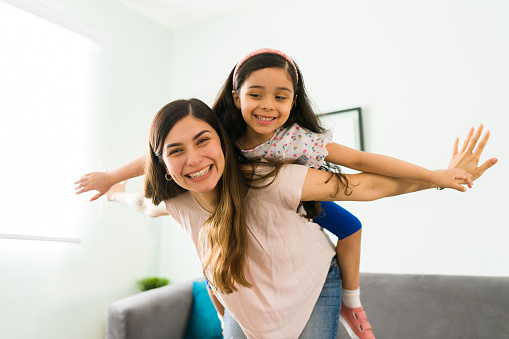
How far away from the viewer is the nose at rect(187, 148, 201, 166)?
109 cm

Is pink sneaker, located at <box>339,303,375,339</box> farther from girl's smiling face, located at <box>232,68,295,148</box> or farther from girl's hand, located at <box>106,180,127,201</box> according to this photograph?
girl's hand, located at <box>106,180,127,201</box>

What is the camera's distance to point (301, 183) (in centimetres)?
112

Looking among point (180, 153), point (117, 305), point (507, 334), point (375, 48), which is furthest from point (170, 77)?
point (507, 334)

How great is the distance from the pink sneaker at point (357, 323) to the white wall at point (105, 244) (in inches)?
75.8

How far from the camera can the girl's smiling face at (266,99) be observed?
126 centimetres

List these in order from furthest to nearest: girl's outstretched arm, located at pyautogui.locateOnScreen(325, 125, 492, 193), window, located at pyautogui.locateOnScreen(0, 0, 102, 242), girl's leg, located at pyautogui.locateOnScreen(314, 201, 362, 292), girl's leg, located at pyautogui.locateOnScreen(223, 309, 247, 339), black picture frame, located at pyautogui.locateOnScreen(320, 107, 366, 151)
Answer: black picture frame, located at pyautogui.locateOnScreen(320, 107, 366, 151), window, located at pyautogui.locateOnScreen(0, 0, 102, 242), girl's leg, located at pyautogui.locateOnScreen(314, 201, 362, 292), girl's leg, located at pyautogui.locateOnScreen(223, 309, 247, 339), girl's outstretched arm, located at pyautogui.locateOnScreen(325, 125, 492, 193)

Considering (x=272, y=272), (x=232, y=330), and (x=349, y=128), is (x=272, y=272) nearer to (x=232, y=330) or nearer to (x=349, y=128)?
(x=232, y=330)

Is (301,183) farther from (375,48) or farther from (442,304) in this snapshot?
(375,48)

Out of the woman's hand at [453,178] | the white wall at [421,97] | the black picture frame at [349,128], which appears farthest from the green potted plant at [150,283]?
the woman's hand at [453,178]

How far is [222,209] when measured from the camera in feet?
3.71

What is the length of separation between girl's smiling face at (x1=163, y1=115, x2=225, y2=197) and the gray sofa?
4.63ft

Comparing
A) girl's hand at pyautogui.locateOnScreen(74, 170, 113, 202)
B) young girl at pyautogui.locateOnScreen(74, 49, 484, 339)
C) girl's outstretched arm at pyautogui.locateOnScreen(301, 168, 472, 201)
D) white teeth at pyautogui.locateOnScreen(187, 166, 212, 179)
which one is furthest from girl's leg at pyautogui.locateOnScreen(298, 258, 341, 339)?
girl's hand at pyautogui.locateOnScreen(74, 170, 113, 202)

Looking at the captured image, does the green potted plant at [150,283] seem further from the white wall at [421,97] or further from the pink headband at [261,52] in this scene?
the pink headband at [261,52]

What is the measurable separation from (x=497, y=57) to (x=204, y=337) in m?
2.36
